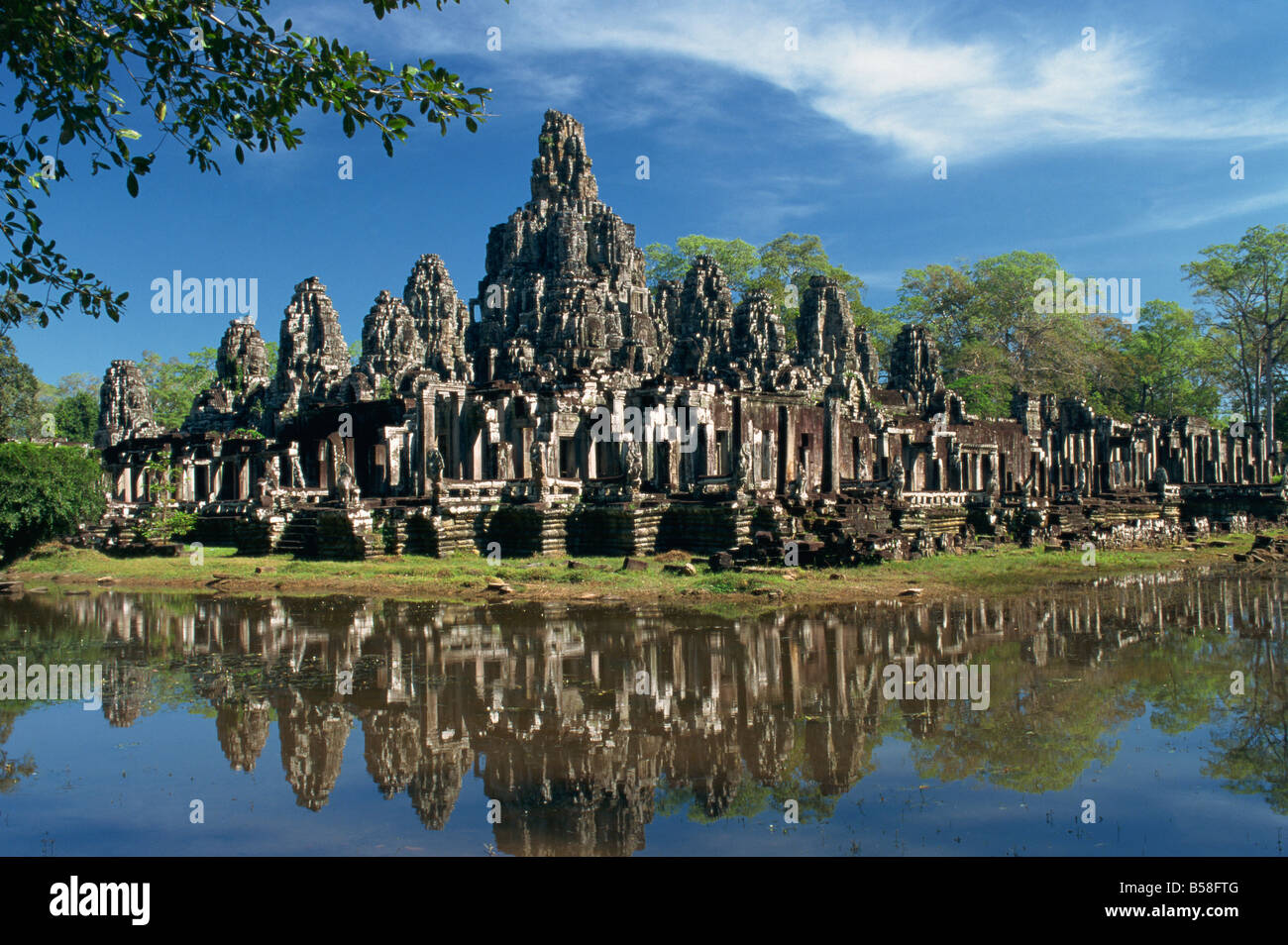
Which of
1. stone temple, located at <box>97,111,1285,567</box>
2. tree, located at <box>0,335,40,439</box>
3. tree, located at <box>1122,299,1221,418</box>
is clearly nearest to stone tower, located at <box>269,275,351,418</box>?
stone temple, located at <box>97,111,1285,567</box>

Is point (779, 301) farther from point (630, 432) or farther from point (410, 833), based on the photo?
point (410, 833)

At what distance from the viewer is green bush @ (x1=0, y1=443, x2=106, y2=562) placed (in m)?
24.2

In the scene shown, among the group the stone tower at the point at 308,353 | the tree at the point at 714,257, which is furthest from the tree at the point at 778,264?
the stone tower at the point at 308,353

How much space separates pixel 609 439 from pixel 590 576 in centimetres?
1142

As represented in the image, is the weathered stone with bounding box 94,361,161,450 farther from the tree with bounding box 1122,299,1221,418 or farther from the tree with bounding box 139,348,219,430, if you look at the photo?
the tree with bounding box 1122,299,1221,418

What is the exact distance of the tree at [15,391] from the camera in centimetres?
4941

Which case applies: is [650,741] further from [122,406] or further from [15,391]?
[15,391]

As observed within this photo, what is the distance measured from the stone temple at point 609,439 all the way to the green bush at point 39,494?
367 cm

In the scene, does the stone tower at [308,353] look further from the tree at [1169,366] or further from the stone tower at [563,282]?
the tree at [1169,366]

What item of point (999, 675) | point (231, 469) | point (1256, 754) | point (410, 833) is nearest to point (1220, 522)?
point (999, 675)

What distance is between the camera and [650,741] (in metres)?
8.73

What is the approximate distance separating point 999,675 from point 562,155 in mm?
67341

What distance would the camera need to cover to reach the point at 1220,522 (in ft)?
117

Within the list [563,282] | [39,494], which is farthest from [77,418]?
[39,494]
